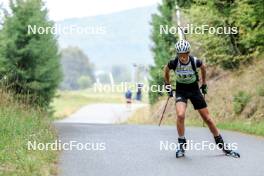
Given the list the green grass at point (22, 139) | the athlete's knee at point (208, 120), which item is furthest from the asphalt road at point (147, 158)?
the athlete's knee at point (208, 120)

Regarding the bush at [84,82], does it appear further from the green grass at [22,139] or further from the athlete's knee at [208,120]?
the athlete's knee at [208,120]

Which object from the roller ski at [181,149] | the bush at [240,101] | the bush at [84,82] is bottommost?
the bush at [84,82]

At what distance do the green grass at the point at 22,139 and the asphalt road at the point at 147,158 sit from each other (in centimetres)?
38

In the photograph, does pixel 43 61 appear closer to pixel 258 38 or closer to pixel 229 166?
pixel 258 38

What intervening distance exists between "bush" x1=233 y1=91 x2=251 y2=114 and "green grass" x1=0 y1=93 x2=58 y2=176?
7.97 m

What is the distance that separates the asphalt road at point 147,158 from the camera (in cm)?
932

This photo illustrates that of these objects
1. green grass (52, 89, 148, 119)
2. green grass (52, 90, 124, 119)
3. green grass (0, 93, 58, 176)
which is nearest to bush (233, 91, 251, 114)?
green grass (0, 93, 58, 176)

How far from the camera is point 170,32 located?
34531mm

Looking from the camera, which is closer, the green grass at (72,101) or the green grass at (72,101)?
the green grass at (72,101)

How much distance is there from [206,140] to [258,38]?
9549mm

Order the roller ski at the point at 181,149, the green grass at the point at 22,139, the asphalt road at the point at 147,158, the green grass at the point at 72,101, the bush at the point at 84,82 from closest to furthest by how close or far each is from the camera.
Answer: the green grass at the point at 22,139 < the asphalt road at the point at 147,158 < the roller ski at the point at 181,149 < the green grass at the point at 72,101 < the bush at the point at 84,82

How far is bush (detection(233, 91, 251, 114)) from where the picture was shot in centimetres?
1961

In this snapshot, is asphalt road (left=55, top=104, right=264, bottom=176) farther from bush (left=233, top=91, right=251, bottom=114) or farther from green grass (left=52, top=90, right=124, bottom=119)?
green grass (left=52, top=90, right=124, bottom=119)

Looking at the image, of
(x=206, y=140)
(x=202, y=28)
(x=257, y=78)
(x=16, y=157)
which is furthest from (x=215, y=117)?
(x=16, y=157)
